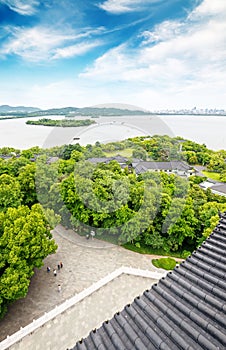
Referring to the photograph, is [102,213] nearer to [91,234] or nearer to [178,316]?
[91,234]

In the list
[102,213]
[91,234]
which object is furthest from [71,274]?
[102,213]

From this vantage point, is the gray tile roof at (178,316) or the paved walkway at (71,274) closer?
the gray tile roof at (178,316)

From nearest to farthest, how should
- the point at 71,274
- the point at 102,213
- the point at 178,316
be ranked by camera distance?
the point at 178,316 → the point at 71,274 → the point at 102,213

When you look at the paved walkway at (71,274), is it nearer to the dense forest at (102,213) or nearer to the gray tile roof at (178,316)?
the dense forest at (102,213)

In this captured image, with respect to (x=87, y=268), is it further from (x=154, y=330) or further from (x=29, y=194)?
(x=154, y=330)

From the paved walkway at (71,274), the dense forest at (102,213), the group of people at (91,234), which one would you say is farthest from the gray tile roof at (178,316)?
the group of people at (91,234)

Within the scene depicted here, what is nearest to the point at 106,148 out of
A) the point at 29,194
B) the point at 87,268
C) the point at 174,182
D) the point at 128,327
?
the point at 174,182
